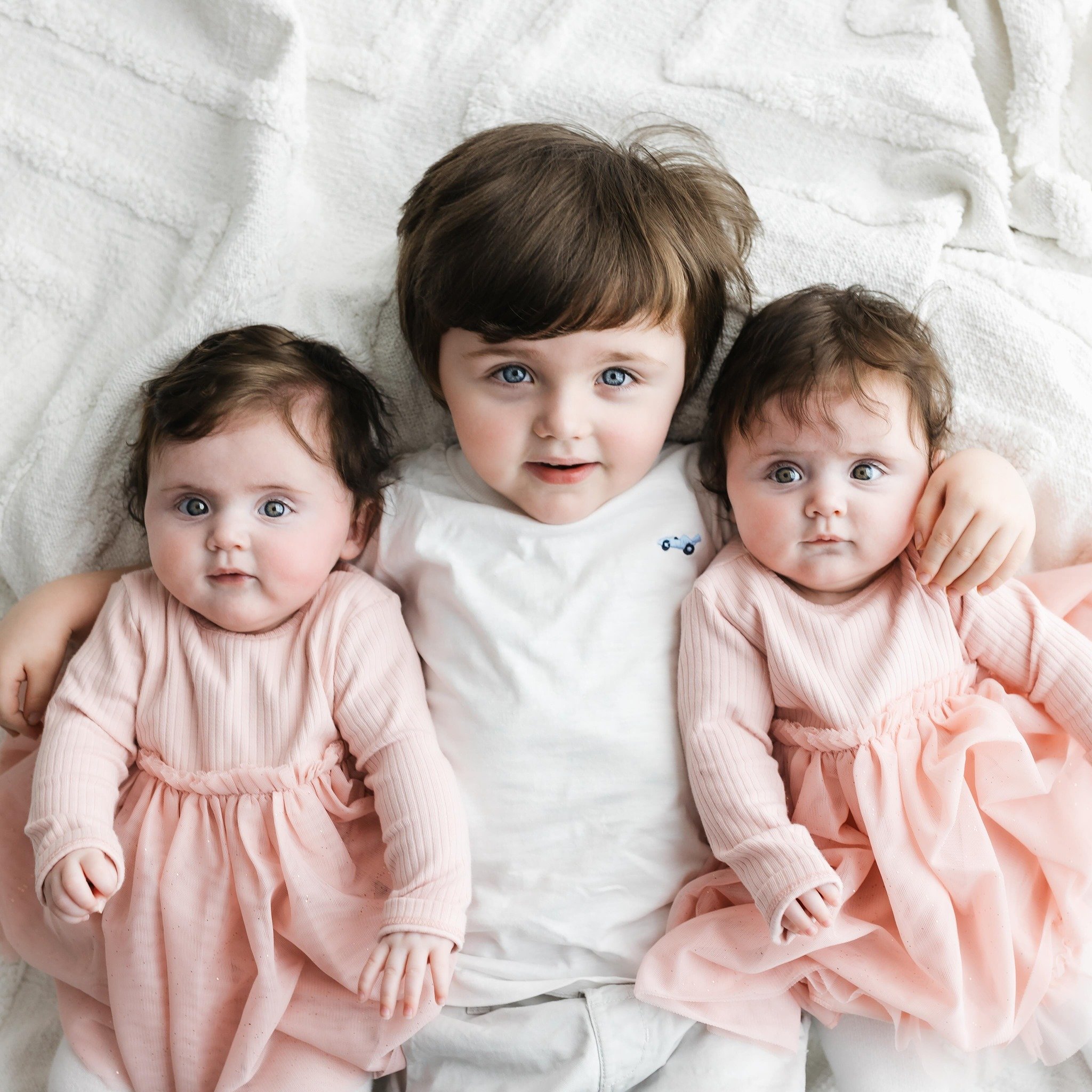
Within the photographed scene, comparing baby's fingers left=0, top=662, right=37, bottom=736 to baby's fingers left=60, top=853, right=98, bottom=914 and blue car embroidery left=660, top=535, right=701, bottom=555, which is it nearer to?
baby's fingers left=60, top=853, right=98, bottom=914

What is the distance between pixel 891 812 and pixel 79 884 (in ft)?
2.72

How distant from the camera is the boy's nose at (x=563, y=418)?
121 cm

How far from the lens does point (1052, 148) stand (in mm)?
1518

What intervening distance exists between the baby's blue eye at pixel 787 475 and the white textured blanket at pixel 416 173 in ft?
0.69

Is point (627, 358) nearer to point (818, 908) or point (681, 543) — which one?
point (681, 543)

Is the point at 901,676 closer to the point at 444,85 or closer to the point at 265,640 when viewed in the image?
the point at 265,640

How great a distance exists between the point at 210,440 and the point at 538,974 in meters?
0.68

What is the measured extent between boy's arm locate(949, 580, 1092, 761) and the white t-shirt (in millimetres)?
328

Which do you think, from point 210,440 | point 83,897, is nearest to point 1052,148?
point 210,440

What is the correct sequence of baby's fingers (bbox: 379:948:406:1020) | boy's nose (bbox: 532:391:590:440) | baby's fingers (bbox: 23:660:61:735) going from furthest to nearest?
baby's fingers (bbox: 23:660:61:735) → boy's nose (bbox: 532:391:590:440) → baby's fingers (bbox: 379:948:406:1020)

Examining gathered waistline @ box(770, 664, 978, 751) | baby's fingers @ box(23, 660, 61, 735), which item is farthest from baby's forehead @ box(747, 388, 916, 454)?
baby's fingers @ box(23, 660, 61, 735)

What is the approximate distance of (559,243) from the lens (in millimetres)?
1192

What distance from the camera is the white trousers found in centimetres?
120

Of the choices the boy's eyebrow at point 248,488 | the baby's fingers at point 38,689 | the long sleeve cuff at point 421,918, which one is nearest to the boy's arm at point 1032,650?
the long sleeve cuff at point 421,918
